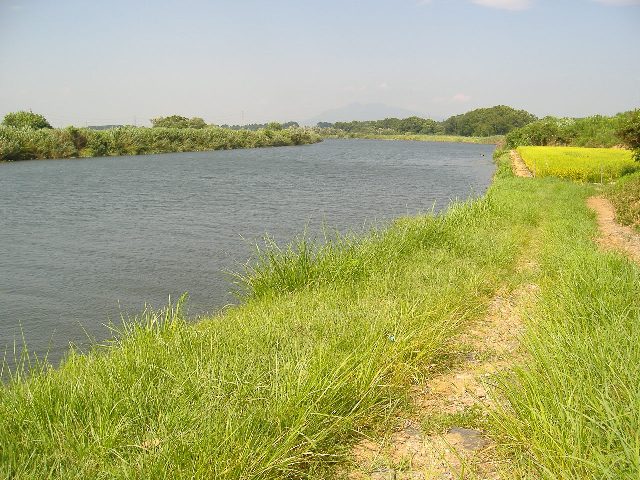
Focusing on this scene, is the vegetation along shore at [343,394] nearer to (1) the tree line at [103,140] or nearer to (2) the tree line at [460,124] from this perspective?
(1) the tree line at [103,140]

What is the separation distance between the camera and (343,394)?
3.86 metres

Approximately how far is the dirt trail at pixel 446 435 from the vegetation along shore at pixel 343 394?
0.8 inches

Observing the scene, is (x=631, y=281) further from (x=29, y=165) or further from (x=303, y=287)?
(x=29, y=165)

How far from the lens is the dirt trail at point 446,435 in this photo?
3352 mm

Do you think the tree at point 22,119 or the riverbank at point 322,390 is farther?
the tree at point 22,119

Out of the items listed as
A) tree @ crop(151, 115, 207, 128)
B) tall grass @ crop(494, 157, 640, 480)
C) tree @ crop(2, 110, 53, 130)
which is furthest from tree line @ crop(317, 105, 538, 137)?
tall grass @ crop(494, 157, 640, 480)

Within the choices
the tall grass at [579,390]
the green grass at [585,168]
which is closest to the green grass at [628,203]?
the green grass at [585,168]

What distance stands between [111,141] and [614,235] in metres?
46.6

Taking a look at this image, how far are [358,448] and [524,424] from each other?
109 cm

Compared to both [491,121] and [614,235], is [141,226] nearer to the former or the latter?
[614,235]

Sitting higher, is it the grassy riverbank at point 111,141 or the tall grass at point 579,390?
the grassy riverbank at point 111,141

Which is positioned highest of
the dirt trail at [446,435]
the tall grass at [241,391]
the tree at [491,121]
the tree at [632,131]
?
the tree at [491,121]

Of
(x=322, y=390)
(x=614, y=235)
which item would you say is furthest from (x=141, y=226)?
(x=322, y=390)

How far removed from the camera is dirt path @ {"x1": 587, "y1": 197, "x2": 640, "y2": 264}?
975cm
